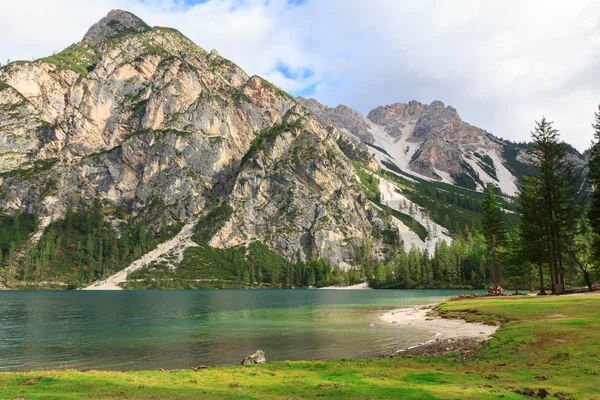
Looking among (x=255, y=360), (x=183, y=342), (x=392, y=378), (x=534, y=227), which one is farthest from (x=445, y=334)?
(x=534, y=227)

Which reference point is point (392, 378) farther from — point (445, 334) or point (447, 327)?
point (447, 327)

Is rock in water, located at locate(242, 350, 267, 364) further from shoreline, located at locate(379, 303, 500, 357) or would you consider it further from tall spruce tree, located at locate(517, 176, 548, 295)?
tall spruce tree, located at locate(517, 176, 548, 295)

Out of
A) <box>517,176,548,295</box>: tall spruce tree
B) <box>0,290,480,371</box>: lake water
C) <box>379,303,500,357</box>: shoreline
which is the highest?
<box>517,176,548,295</box>: tall spruce tree

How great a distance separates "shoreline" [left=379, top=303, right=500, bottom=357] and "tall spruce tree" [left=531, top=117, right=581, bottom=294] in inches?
904

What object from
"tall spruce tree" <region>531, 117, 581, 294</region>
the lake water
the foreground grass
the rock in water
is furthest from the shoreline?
"tall spruce tree" <region>531, 117, 581, 294</region>

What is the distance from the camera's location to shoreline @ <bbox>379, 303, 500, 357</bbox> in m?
30.1

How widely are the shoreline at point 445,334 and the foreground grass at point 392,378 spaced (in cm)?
289

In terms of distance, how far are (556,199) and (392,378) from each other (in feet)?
180

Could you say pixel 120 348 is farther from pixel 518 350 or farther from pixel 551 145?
pixel 551 145

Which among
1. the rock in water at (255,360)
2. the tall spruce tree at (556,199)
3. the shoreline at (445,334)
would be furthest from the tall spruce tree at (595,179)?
the rock in water at (255,360)

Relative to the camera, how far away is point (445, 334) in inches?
1521

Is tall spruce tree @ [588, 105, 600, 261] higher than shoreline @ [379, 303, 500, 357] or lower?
higher

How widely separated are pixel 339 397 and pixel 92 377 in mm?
14001

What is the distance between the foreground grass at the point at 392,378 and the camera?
16.2 meters
